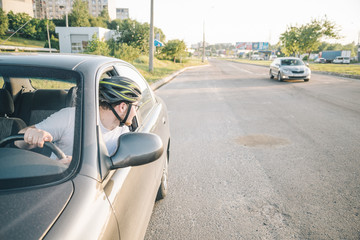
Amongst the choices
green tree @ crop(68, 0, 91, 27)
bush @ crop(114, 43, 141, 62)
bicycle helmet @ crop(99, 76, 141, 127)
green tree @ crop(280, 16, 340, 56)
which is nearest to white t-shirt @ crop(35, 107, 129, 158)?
bicycle helmet @ crop(99, 76, 141, 127)

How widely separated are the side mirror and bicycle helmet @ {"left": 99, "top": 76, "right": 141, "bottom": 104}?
0.39m

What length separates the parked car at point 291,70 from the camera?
51.5ft

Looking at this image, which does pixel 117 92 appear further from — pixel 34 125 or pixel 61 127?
pixel 34 125

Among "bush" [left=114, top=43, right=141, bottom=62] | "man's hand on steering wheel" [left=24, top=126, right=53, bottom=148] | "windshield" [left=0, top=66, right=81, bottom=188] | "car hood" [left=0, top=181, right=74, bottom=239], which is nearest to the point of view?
"car hood" [left=0, top=181, right=74, bottom=239]

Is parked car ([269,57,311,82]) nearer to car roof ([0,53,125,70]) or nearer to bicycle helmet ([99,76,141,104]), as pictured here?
bicycle helmet ([99,76,141,104])

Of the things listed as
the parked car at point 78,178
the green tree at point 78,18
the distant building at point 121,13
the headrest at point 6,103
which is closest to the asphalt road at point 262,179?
the parked car at point 78,178

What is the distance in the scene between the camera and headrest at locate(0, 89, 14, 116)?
2.08 metres

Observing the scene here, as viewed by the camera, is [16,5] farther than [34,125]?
Yes

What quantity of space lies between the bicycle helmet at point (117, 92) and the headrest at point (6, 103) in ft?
2.95

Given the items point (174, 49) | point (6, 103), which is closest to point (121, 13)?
point (174, 49)

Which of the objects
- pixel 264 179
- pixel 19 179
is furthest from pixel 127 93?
pixel 264 179

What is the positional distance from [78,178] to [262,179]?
9.09ft

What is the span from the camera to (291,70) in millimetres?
15719

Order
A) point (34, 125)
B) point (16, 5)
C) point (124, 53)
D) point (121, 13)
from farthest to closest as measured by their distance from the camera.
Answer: point (121, 13)
point (16, 5)
point (124, 53)
point (34, 125)
